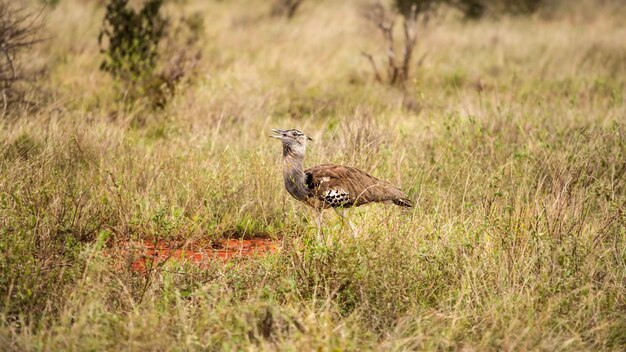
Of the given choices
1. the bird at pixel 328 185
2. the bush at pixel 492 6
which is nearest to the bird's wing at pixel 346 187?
the bird at pixel 328 185

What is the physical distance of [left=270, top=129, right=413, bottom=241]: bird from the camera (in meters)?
4.99

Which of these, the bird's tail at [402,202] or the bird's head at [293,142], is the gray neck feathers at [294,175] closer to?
the bird's head at [293,142]

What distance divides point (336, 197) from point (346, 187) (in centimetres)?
10

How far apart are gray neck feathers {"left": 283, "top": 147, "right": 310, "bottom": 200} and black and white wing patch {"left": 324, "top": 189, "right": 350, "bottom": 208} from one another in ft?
0.51

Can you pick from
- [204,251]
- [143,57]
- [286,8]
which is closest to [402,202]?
[204,251]

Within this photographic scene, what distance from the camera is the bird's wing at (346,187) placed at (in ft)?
16.3

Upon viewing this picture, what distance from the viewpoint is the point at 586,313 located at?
3.94 metres

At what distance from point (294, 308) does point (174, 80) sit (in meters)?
5.25

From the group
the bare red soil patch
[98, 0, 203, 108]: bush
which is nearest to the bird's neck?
the bare red soil patch

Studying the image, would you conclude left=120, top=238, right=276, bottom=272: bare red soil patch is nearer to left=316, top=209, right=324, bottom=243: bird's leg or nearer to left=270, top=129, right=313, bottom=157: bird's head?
left=316, top=209, right=324, bottom=243: bird's leg

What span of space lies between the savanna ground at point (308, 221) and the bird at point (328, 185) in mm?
154

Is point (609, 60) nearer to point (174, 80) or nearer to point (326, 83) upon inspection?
point (326, 83)

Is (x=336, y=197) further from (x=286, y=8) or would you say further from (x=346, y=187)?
(x=286, y=8)

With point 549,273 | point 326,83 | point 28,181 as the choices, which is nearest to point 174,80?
point 326,83
